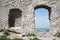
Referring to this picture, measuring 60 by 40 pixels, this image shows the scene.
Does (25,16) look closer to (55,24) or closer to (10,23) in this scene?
(10,23)

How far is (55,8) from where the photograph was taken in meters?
9.73

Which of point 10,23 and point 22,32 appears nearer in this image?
point 22,32

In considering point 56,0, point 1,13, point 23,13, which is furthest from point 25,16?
point 56,0

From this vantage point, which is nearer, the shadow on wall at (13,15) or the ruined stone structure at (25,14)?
the ruined stone structure at (25,14)

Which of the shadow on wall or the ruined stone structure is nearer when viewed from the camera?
the ruined stone structure

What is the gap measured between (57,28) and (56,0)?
1.68m

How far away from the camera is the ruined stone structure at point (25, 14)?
958 centimetres

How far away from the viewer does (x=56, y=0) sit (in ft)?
32.1

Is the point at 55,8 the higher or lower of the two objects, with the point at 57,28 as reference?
higher

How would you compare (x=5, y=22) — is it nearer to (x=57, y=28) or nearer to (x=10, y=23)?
(x=10, y=23)

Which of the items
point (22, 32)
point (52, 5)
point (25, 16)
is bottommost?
point (22, 32)

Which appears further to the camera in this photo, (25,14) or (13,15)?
(13,15)

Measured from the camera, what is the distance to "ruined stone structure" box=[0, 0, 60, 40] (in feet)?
31.4

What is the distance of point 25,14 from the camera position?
9727 millimetres
